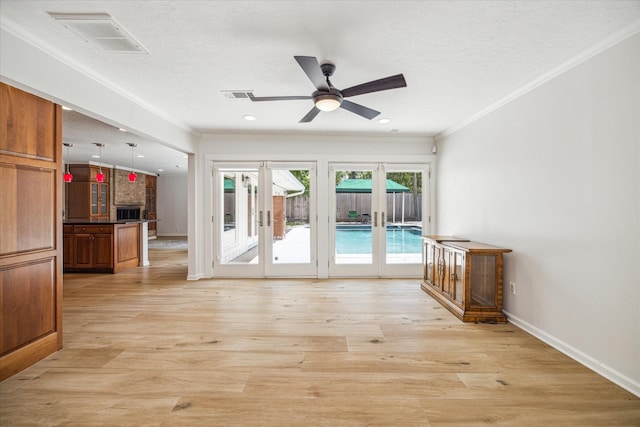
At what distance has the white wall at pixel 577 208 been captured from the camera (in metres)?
2.14

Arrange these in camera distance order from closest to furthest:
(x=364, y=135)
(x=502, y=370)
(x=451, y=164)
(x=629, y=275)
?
(x=629, y=275), (x=502, y=370), (x=451, y=164), (x=364, y=135)

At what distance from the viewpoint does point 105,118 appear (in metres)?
3.04

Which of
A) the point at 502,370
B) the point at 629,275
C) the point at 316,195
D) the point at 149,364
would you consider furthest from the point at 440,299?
the point at 149,364

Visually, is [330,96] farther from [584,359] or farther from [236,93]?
[584,359]

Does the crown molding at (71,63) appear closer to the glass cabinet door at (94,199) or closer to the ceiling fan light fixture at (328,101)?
the ceiling fan light fixture at (328,101)

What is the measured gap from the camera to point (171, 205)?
12281 mm

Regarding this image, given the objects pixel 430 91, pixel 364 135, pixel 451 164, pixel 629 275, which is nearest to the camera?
pixel 629 275

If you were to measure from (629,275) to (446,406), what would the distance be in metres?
1.61

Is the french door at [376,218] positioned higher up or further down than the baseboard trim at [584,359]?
higher up

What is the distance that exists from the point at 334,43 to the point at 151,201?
11811 millimetres

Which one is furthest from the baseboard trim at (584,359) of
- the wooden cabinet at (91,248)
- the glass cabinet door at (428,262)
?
the wooden cabinet at (91,248)

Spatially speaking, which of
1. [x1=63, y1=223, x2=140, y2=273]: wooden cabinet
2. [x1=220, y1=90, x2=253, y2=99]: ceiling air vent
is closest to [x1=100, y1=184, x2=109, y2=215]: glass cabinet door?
[x1=63, y1=223, x2=140, y2=273]: wooden cabinet

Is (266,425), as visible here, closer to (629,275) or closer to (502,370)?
(502,370)

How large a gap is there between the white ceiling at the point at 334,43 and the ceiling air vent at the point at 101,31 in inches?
A: 2.1
